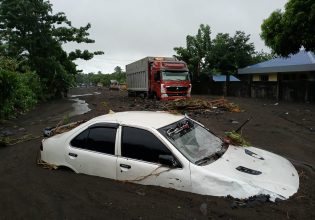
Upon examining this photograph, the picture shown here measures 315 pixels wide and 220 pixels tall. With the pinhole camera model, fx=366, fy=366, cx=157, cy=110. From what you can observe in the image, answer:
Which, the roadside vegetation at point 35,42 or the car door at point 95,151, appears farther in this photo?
the roadside vegetation at point 35,42

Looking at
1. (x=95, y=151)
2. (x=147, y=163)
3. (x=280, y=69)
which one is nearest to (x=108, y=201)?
(x=147, y=163)

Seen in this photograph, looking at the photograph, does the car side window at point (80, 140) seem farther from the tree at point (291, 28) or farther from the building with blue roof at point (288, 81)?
the building with blue roof at point (288, 81)

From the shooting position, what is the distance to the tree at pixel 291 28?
62.5 ft

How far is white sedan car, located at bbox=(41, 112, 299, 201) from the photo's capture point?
475 cm

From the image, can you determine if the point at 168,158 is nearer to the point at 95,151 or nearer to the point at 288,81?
the point at 95,151

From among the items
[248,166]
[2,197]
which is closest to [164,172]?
[248,166]

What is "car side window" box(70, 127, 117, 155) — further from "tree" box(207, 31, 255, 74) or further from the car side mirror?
"tree" box(207, 31, 255, 74)

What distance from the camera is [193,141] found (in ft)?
18.7

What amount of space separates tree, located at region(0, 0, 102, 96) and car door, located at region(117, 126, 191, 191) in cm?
3003

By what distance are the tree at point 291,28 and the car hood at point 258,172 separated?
14.5m

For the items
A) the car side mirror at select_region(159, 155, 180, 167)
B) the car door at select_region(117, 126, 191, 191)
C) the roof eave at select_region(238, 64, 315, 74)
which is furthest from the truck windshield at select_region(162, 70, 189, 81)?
the car side mirror at select_region(159, 155, 180, 167)

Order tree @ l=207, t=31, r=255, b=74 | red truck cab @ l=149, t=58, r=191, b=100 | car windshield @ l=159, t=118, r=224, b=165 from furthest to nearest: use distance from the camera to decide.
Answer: tree @ l=207, t=31, r=255, b=74, red truck cab @ l=149, t=58, r=191, b=100, car windshield @ l=159, t=118, r=224, b=165

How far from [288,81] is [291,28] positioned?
8605 mm

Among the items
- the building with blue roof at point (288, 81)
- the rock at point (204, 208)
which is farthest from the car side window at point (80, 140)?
the building with blue roof at point (288, 81)
